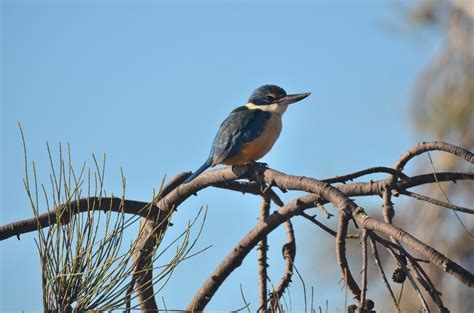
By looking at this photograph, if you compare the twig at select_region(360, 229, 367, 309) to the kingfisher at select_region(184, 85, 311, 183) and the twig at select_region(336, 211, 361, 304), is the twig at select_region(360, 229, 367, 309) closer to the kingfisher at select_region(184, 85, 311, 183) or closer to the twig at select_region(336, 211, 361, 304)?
the twig at select_region(336, 211, 361, 304)

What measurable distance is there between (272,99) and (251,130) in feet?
1.42

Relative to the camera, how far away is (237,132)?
4.69 meters

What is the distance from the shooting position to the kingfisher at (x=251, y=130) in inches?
181

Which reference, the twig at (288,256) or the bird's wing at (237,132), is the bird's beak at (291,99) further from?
the twig at (288,256)

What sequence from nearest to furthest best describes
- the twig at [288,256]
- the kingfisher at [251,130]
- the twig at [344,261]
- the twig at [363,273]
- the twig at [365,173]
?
the twig at [363,273], the twig at [344,261], the twig at [365,173], the twig at [288,256], the kingfisher at [251,130]

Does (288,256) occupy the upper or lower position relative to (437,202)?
upper

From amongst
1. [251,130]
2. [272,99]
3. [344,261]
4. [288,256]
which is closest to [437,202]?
[344,261]

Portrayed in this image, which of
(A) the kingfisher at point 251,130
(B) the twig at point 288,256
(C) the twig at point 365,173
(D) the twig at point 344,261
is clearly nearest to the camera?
(D) the twig at point 344,261

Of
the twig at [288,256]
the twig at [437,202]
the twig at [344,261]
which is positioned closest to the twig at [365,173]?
the twig at [437,202]

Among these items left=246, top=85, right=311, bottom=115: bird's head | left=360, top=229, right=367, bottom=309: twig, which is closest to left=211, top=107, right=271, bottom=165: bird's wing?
left=246, top=85, right=311, bottom=115: bird's head

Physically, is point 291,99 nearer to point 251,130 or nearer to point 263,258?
point 251,130

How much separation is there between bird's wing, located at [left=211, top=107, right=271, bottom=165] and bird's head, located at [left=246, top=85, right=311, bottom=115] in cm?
13

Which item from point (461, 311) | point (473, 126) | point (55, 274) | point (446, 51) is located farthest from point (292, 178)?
point (446, 51)

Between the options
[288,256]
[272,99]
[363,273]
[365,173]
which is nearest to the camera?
[363,273]
